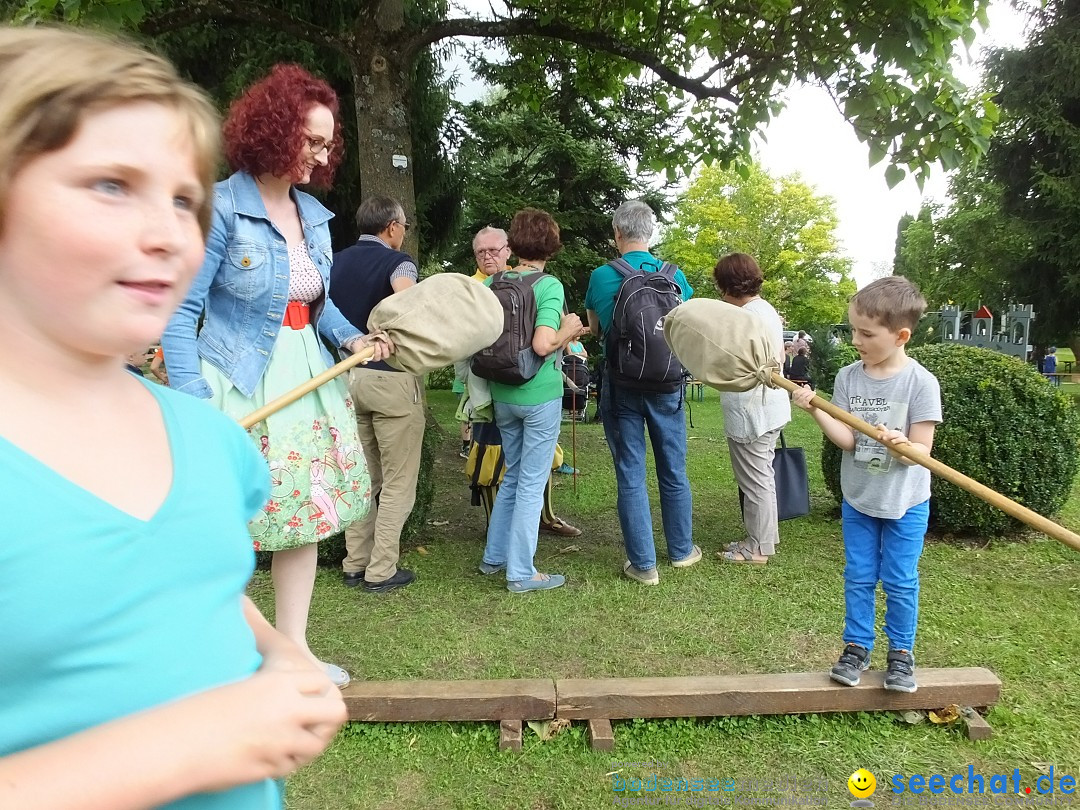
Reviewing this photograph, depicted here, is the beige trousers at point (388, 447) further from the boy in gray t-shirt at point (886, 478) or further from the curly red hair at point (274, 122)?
the boy in gray t-shirt at point (886, 478)

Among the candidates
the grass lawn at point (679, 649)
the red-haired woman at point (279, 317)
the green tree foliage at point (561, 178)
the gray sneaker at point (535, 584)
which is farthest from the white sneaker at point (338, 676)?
the green tree foliage at point (561, 178)

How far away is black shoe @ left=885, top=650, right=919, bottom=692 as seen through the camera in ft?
9.74

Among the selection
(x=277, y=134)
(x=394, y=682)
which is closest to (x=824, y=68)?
(x=277, y=134)

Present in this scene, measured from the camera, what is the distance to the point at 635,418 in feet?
14.9

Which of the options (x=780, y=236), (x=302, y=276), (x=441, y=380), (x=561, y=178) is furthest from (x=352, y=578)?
(x=780, y=236)

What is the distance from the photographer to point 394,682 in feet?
10.1

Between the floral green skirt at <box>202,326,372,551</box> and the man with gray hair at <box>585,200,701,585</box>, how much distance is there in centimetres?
210

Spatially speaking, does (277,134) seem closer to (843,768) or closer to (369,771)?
(369,771)

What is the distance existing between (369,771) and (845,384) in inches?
99.4

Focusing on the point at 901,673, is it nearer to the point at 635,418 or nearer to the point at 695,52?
the point at 635,418

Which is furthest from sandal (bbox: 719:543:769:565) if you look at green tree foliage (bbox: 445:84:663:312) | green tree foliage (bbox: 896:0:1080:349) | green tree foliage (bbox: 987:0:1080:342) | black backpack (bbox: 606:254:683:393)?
green tree foliage (bbox: 987:0:1080:342)

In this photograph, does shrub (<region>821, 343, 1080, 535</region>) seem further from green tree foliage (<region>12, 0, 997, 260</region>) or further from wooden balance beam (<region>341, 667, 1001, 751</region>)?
wooden balance beam (<region>341, 667, 1001, 751</region>)

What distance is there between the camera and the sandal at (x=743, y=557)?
497cm

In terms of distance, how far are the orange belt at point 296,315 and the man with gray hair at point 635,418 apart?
2.14 m
